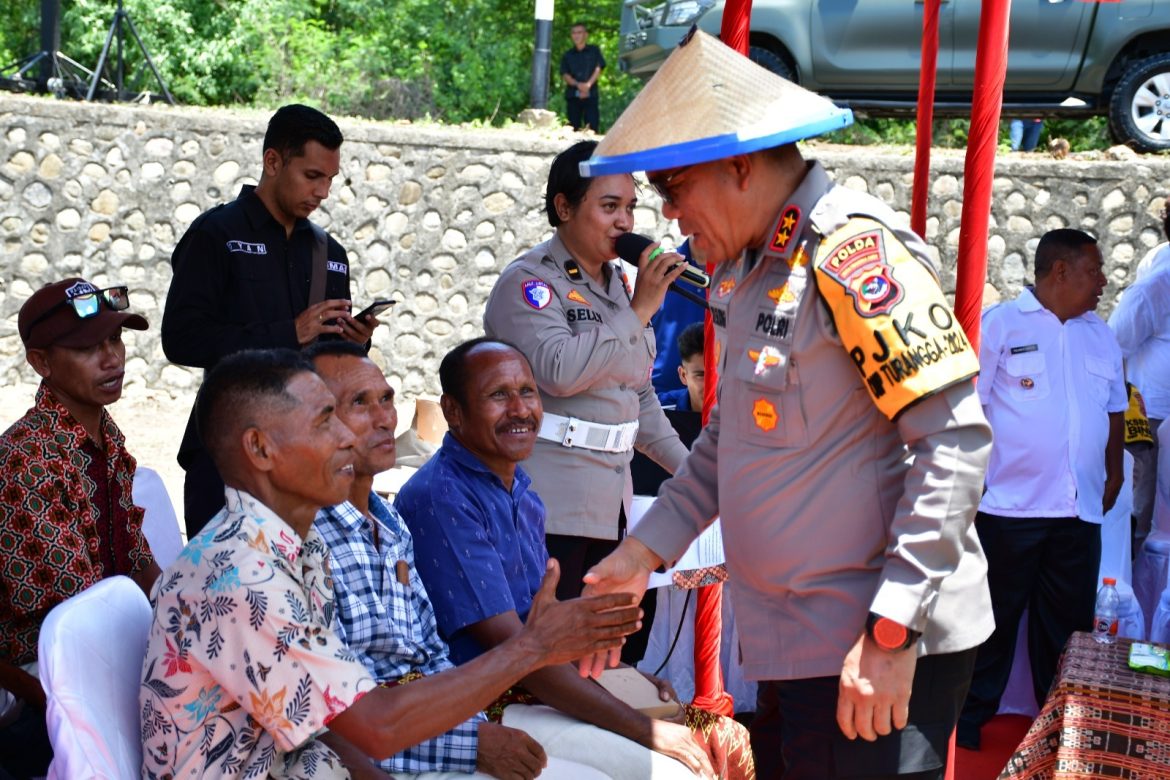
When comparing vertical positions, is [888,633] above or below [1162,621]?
above

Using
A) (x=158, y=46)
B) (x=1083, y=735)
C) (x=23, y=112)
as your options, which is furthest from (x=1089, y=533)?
(x=158, y=46)

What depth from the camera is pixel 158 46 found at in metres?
17.4

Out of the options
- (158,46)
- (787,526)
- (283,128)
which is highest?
(158,46)

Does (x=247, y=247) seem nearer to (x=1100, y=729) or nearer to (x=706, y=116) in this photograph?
(x=706, y=116)

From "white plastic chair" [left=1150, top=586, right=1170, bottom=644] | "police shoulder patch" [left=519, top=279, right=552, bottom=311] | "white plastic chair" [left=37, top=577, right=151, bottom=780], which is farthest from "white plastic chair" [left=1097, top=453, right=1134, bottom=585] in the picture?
"white plastic chair" [left=37, top=577, right=151, bottom=780]

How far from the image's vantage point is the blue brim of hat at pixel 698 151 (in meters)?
2.16

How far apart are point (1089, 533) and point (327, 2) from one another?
17152mm

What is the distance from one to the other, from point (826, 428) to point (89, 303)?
202cm

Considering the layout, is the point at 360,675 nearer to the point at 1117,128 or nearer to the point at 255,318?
the point at 255,318

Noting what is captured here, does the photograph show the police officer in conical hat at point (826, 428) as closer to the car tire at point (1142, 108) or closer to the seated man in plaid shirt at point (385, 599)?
the seated man in plaid shirt at point (385, 599)

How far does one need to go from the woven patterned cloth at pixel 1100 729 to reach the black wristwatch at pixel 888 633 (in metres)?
1.83

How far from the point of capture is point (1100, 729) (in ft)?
11.8

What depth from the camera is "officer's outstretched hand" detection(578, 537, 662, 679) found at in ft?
8.36

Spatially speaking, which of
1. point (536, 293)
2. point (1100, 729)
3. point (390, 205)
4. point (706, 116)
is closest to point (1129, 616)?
point (1100, 729)
